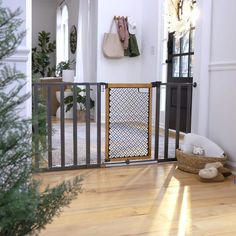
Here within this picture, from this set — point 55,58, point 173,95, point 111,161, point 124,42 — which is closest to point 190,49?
point 173,95

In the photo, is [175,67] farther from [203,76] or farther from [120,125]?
[120,125]

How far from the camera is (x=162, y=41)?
4980mm

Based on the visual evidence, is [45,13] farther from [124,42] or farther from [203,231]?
[203,231]

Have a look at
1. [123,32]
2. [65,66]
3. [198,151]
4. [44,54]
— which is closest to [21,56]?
[198,151]

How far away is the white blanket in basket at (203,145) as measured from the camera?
2.89 metres

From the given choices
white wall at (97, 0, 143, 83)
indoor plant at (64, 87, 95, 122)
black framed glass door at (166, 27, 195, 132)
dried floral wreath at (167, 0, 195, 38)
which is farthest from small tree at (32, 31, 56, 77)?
dried floral wreath at (167, 0, 195, 38)

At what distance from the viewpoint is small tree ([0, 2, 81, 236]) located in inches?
30.4

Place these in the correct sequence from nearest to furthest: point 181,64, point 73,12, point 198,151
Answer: point 198,151 → point 181,64 → point 73,12

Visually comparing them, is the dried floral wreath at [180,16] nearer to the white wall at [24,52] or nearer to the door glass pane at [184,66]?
the door glass pane at [184,66]

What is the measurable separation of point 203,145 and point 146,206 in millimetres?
1108

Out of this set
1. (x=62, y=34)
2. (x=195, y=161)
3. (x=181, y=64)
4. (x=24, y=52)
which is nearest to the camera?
(x=24, y=52)

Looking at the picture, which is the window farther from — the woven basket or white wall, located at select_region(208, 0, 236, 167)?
the woven basket

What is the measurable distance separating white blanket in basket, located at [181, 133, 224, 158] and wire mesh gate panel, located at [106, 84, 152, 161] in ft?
1.15

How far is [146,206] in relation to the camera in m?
1.99
